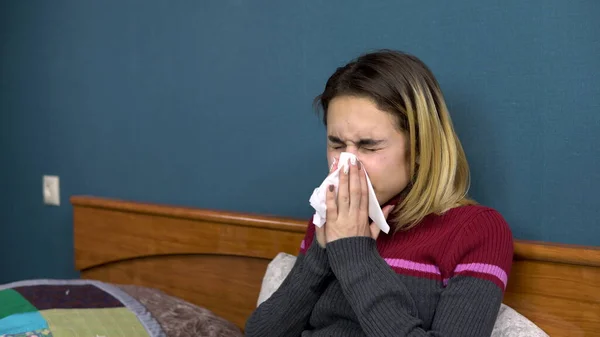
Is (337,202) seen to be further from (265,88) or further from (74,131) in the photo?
(74,131)

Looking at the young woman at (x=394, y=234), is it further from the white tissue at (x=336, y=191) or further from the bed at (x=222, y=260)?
the bed at (x=222, y=260)

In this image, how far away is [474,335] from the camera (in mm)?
908

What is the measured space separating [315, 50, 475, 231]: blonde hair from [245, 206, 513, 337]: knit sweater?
34 mm

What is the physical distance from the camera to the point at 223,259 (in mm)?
1569

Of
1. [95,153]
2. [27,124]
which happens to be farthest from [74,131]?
[27,124]

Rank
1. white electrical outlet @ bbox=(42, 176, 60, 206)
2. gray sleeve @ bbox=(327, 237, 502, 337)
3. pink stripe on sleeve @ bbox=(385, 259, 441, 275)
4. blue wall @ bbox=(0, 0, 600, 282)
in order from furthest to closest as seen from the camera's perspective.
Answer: white electrical outlet @ bbox=(42, 176, 60, 206)
blue wall @ bbox=(0, 0, 600, 282)
pink stripe on sleeve @ bbox=(385, 259, 441, 275)
gray sleeve @ bbox=(327, 237, 502, 337)

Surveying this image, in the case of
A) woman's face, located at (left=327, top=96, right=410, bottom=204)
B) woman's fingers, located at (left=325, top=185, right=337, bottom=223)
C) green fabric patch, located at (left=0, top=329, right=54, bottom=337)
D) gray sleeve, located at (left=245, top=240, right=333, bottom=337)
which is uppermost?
woman's face, located at (left=327, top=96, right=410, bottom=204)

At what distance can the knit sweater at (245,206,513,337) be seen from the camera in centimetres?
93

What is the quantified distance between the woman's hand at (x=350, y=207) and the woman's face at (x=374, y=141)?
0.03 meters

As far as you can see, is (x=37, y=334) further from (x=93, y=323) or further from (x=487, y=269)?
(x=487, y=269)

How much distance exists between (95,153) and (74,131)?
0.12 metres

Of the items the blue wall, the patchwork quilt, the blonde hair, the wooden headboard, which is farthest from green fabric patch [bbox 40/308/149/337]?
the blonde hair

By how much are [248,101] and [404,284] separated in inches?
28.7

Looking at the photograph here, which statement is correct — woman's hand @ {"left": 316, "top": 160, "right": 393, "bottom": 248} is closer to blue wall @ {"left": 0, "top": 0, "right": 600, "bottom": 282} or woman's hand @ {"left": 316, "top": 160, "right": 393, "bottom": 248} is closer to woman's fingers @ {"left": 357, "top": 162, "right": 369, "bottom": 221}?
woman's fingers @ {"left": 357, "top": 162, "right": 369, "bottom": 221}
